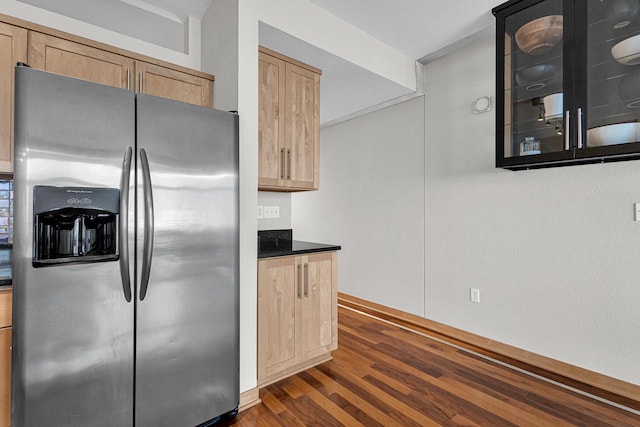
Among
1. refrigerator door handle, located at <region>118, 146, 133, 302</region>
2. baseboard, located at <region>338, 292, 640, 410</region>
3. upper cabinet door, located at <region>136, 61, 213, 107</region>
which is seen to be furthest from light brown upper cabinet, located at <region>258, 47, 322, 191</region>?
baseboard, located at <region>338, 292, 640, 410</region>

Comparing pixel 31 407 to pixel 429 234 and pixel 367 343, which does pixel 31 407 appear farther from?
pixel 429 234

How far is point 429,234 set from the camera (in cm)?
325

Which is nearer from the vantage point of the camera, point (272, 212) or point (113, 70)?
point (113, 70)

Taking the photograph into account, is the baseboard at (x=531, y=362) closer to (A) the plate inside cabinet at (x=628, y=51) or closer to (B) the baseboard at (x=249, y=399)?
(B) the baseboard at (x=249, y=399)

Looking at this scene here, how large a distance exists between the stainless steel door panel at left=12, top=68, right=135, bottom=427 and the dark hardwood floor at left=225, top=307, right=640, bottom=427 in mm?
810

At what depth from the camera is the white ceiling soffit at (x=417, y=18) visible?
2.33 meters

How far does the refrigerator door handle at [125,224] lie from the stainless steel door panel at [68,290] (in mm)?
24

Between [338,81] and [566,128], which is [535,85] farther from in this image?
[338,81]

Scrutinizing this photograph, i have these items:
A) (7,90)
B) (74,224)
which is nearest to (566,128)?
(74,224)

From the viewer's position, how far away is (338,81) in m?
3.00

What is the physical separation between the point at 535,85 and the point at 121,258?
2.80 metres

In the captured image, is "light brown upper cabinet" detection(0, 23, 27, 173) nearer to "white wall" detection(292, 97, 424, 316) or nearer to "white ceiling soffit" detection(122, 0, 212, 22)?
"white ceiling soffit" detection(122, 0, 212, 22)

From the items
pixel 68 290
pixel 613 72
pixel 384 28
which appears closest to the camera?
pixel 68 290

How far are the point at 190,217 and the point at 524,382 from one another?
2.48m
